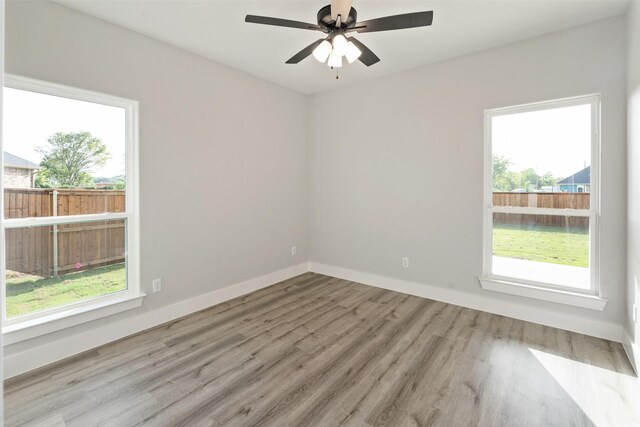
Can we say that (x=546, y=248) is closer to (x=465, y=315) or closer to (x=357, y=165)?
(x=465, y=315)

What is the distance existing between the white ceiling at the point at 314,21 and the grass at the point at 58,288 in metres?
2.22

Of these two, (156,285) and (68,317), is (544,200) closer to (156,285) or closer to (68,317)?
(156,285)

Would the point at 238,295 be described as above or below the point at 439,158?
below

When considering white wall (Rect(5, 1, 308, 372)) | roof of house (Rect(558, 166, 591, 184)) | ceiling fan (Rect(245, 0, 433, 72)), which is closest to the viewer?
ceiling fan (Rect(245, 0, 433, 72))

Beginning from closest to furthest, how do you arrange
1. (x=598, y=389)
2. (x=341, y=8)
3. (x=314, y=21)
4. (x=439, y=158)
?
(x=341, y=8), (x=598, y=389), (x=314, y=21), (x=439, y=158)

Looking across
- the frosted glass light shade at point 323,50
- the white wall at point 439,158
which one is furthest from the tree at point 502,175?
the frosted glass light shade at point 323,50

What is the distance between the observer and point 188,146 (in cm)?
332

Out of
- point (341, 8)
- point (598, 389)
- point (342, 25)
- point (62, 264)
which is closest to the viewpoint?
point (341, 8)

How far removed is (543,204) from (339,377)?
262 centimetres

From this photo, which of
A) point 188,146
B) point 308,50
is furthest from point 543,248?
point 188,146

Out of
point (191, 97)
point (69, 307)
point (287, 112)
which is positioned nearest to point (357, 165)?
point (287, 112)

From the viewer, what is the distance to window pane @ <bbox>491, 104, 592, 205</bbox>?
291 centimetres

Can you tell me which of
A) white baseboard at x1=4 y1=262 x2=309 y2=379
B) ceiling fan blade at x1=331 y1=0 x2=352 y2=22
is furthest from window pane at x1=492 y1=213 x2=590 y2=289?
Result: white baseboard at x1=4 y1=262 x2=309 y2=379

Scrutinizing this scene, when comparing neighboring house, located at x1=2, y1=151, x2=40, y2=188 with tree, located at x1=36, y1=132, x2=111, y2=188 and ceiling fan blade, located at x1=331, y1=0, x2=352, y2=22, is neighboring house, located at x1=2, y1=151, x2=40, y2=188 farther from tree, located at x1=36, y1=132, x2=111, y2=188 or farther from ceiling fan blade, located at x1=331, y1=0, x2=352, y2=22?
ceiling fan blade, located at x1=331, y1=0, x2=352, y2=22
